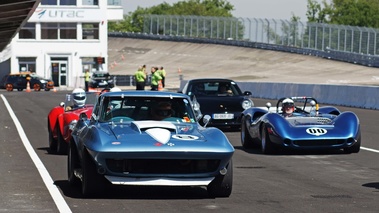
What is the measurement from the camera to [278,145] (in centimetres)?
1705

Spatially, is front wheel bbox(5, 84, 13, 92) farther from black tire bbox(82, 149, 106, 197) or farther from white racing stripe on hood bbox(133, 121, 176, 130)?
black tire bbox(82, 149, 106, 197)

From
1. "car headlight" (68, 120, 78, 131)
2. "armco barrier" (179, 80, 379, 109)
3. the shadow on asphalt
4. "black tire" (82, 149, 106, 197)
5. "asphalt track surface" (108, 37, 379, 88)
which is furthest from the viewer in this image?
"asphalt track surface" (108, 37, 379, 88)

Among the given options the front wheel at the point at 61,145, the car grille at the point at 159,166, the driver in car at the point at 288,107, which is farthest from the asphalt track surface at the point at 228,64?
the car grille at the point at 159,166

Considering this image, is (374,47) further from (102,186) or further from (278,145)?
(102,186)

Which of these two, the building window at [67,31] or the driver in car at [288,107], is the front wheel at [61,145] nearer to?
the driver in car at [288,107]

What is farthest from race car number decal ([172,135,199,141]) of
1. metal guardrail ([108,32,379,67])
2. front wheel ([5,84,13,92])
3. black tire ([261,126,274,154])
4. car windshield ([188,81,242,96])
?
metal guardrail ([108,32,379,67])

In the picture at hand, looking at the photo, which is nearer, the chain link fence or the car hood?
the car hood

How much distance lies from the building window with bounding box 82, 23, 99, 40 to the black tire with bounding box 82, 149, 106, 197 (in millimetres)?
78018

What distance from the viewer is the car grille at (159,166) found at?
10664 mm

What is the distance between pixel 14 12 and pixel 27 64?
62.6 meters

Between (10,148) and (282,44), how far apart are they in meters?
83.2

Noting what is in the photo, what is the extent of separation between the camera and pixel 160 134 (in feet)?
36.0

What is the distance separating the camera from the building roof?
69.1 ft

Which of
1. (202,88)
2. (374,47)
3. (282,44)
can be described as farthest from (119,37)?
(202,88)
